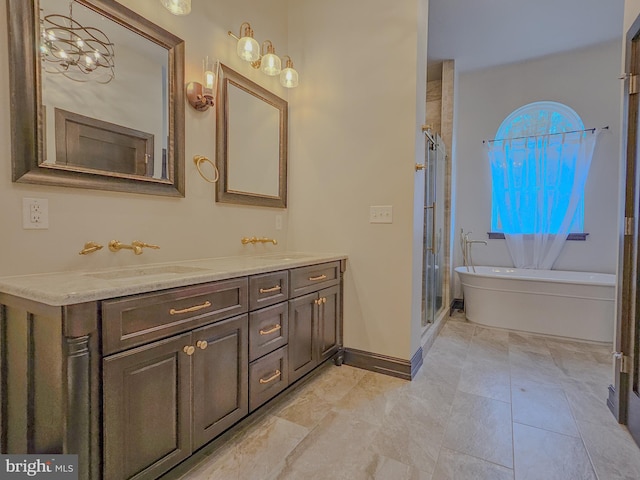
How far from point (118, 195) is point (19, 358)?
776mm

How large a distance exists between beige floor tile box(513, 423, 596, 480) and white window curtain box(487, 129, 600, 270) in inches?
108

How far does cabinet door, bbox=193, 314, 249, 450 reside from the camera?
1.35 metres

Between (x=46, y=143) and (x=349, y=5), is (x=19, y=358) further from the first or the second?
(x=349, y=5)

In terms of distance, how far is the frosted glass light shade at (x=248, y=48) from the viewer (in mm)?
2002

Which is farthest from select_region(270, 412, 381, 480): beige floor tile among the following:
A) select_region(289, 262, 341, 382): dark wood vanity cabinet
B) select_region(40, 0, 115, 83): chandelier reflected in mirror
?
select_region(40, 0, 115, 83): chandelier reflected in mirror

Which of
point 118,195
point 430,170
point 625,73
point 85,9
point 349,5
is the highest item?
point 349,5

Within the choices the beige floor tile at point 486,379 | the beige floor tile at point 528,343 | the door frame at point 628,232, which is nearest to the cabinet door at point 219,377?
the beige floor tile at point 486,379

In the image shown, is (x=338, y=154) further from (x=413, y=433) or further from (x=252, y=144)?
(x=413, y=433)

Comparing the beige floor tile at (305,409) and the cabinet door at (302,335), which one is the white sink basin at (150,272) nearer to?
the cabinet door at (302,335)

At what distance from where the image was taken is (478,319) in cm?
353

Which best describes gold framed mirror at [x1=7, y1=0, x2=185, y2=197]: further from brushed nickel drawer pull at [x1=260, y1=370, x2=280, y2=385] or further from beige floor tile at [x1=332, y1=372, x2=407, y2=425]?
beige floor tile at [x1=332, y1=372, x2=407, y2=425]

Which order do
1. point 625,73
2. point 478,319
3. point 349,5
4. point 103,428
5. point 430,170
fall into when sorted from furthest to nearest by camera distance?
point 478,319
point 430,170
point 349,5
point 625,73
point 103,428

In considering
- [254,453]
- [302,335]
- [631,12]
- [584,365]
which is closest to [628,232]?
[631,12]

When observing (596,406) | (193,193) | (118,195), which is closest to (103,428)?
(118,195)
